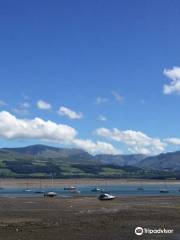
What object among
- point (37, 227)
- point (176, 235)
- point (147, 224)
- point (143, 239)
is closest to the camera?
point (143, 239)

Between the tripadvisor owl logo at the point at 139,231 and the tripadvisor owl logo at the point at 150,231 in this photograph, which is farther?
the tripadvisor owl logo at the point at 150,231

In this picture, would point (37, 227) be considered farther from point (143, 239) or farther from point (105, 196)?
point (105, 196)

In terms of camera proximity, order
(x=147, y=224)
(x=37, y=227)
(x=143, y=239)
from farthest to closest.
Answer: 1. (x=147, y=224)
2. (x=37, y=227)
3. (x=143, y=239)

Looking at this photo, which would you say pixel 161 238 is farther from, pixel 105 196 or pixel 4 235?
pixel 105 196

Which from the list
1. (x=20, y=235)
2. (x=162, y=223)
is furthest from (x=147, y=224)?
(x=20, y=235)

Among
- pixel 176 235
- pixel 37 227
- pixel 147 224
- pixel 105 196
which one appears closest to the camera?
pixel 176 235

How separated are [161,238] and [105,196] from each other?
81921 millimetres

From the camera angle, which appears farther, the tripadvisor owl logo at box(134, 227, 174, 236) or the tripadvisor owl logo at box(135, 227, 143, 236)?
the tripadvisor owl logo at box(134, 227, 174, 236)

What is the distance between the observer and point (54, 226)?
55.3m

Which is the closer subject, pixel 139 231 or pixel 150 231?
pixel 150 231

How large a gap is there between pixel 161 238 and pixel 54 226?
13.9 meters

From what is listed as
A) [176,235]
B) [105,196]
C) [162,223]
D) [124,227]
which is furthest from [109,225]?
[105,196]

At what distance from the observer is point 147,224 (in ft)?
191

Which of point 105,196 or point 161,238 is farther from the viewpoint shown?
point 105,196
